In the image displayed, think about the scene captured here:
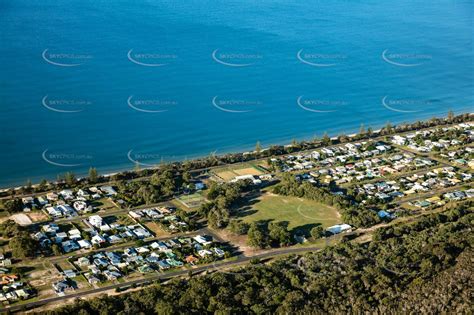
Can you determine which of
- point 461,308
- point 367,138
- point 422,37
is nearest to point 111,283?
point 461,308

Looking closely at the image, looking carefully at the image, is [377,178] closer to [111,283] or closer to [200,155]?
[200,155]

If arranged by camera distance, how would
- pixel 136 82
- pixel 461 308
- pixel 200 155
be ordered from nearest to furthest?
1. pixel 461 308
2. pixel 200 155
3. pixel 136 82

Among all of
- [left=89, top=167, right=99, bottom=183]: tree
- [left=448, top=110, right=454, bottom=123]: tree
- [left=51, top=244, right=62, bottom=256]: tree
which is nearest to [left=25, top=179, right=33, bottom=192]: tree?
[left=89, top=167, right=99, bottom=183]: tree

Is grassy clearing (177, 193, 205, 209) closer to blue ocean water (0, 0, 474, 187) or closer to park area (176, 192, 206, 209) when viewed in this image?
park area (176, 192, 206, 209)

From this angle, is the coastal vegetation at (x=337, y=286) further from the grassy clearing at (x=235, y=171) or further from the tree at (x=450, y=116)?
the tree at (x=450, y=116)

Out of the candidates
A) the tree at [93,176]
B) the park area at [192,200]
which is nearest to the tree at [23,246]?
the tree at [93,176]

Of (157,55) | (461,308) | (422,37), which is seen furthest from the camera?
(422,37)
